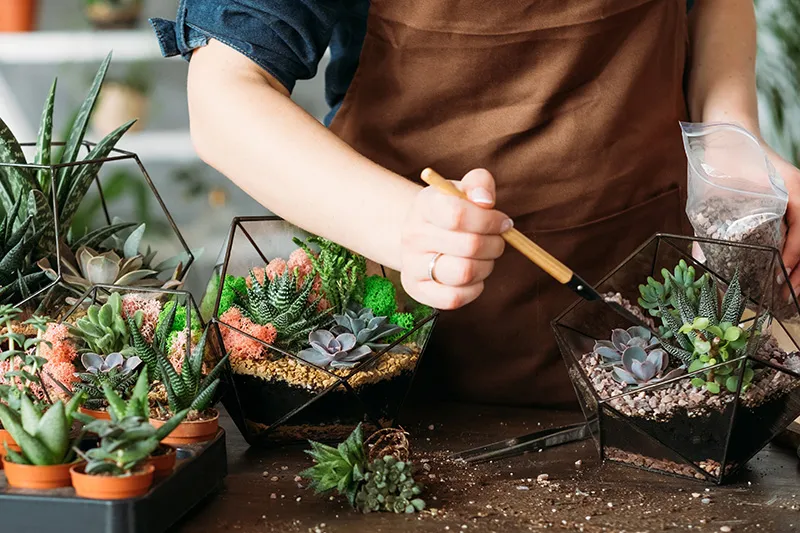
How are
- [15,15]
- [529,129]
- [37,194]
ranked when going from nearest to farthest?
[37,194], [529,129], [15,15]

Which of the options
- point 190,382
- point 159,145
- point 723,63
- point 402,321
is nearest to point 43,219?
point 190,382

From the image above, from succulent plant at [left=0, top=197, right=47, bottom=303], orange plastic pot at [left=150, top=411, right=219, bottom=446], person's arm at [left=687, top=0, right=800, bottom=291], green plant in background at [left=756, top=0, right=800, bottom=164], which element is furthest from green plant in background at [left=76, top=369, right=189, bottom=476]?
green plant in background at [left=756, top=0, right=800, bottom=164]

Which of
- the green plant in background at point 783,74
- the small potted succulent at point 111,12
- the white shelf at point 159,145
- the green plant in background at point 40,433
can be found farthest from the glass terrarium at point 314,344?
the small potted succulent at point 111,12

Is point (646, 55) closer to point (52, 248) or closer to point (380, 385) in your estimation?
point (380, 385)

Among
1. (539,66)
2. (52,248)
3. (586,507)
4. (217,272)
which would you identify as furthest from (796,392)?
(52,248)

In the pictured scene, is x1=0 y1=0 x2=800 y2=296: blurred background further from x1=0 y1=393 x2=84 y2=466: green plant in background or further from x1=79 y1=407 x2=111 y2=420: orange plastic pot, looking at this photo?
x1=0 y1=393 x2=84 y2=466: green plant in background

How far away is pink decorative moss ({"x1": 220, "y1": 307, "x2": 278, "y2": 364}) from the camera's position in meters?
0.83

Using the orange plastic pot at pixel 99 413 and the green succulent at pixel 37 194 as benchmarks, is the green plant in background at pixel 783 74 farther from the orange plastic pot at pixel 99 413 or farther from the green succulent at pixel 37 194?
the orange plastic pot at pixel 99 413

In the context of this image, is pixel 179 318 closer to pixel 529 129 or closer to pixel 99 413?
pixel 99 413

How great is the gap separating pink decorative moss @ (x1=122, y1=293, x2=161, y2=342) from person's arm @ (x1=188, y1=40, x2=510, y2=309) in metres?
0.16

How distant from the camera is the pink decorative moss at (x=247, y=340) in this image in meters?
0.83

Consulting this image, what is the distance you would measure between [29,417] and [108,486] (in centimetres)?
9

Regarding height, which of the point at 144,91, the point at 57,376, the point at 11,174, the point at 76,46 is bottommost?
the point at 144,91

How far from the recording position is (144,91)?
2.81 metres
